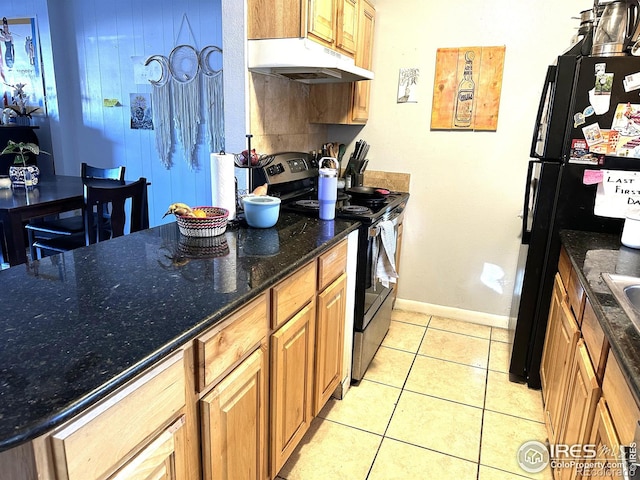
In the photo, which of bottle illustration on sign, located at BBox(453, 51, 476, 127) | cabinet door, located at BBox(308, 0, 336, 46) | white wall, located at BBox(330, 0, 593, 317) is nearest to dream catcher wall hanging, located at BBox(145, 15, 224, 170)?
white wall, located at BBox(330, 0, 593, 317)

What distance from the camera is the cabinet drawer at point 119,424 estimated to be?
762 mm

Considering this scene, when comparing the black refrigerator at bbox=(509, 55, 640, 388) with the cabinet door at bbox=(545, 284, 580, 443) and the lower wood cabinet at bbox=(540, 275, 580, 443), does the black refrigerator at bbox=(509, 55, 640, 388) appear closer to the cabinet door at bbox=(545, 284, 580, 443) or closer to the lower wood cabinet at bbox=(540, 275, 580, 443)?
the lower wood cabinet at bbox=(540, 275, 580, 443)

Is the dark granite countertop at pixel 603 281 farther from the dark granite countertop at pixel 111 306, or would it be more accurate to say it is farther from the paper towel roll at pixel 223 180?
the paper towel roll at pixel 223 180

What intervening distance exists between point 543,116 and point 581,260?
983mm

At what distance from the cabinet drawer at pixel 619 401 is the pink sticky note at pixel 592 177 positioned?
1108 mm

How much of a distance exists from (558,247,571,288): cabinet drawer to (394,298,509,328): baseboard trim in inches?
43.3

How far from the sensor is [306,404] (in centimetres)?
183

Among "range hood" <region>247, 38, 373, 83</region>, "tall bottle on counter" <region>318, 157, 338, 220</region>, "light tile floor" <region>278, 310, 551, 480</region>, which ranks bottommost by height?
"light tile floor" <region>278, 310, 551, 480</region>

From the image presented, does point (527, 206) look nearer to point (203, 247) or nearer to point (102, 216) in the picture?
point (203, 247)

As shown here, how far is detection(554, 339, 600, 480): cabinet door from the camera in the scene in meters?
1.34

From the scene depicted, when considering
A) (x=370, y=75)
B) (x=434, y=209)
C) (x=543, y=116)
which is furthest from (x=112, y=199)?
(x=543, y=116)

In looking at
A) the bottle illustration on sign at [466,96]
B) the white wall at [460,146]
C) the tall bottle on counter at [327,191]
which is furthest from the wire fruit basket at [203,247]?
the bottle illustration on sign at [466,96]

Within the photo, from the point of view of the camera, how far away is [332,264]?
6.32 ft

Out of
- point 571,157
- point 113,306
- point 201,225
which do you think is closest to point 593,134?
point 571,157
